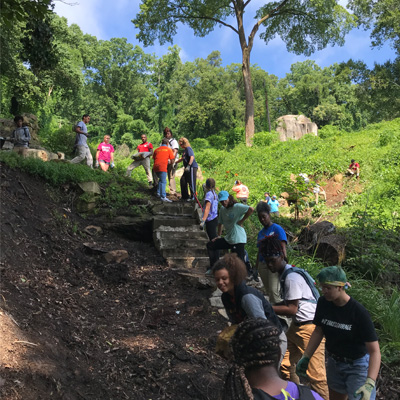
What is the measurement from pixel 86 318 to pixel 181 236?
3.41m

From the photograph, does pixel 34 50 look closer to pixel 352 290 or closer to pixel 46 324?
pixel 46 324

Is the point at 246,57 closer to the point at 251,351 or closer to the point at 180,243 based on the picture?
the point at 180,243

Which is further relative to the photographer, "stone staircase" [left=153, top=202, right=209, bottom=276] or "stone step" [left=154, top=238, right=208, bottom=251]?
"stone step" [left=154, top=238, right=208, bottom=251]

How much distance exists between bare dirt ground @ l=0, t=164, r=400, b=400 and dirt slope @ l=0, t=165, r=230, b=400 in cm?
1

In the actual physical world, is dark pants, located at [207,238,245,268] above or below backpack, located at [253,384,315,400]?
below

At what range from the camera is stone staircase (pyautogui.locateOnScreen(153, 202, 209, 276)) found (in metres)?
7.45

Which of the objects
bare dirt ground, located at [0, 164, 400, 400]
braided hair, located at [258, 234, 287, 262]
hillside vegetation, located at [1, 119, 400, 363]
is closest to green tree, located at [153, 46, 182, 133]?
hillside vegetation, located at [1, 119, 400, 363]

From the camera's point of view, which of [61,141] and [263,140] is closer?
[61,141]

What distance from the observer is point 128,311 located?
221 inches

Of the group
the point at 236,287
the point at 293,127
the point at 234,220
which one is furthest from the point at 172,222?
the point at 293,127

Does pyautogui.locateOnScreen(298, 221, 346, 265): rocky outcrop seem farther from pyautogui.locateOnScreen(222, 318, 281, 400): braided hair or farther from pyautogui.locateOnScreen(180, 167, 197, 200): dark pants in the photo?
pyautogui.locateOnScreen(222, 318, 281, 400): braided hair

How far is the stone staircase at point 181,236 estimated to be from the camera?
7445 millimetres

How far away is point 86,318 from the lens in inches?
194

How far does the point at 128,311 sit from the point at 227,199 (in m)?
2.27
